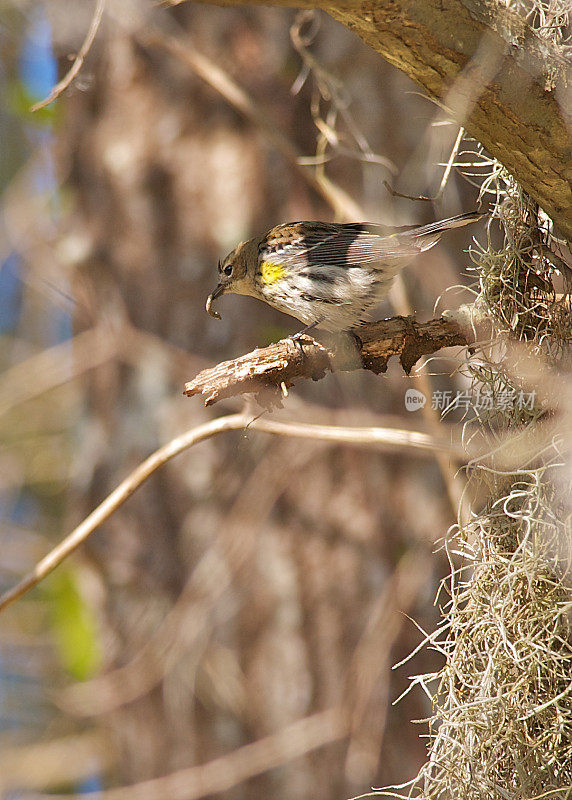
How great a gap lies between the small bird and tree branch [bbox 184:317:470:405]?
0.42 m

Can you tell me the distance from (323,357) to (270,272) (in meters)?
0.88

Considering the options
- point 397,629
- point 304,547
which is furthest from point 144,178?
point 397,629

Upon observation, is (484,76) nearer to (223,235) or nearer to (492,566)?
(492,566)

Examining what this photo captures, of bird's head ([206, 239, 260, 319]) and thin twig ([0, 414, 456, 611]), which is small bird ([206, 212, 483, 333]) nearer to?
bird's head ([206, 239, 260, 319])

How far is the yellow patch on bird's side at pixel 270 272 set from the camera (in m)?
2.61

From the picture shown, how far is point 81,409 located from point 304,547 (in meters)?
1.12

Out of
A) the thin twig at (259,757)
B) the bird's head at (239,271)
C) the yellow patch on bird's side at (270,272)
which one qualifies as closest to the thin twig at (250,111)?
the bird's head at (239,271)

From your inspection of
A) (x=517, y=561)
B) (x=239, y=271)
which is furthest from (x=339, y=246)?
(x=517, y=561)

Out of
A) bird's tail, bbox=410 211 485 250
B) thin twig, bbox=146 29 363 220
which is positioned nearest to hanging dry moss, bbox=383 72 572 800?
bird's tail, bbox=410 211 485 250

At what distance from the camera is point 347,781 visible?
303cm

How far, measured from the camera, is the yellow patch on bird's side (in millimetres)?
2605
